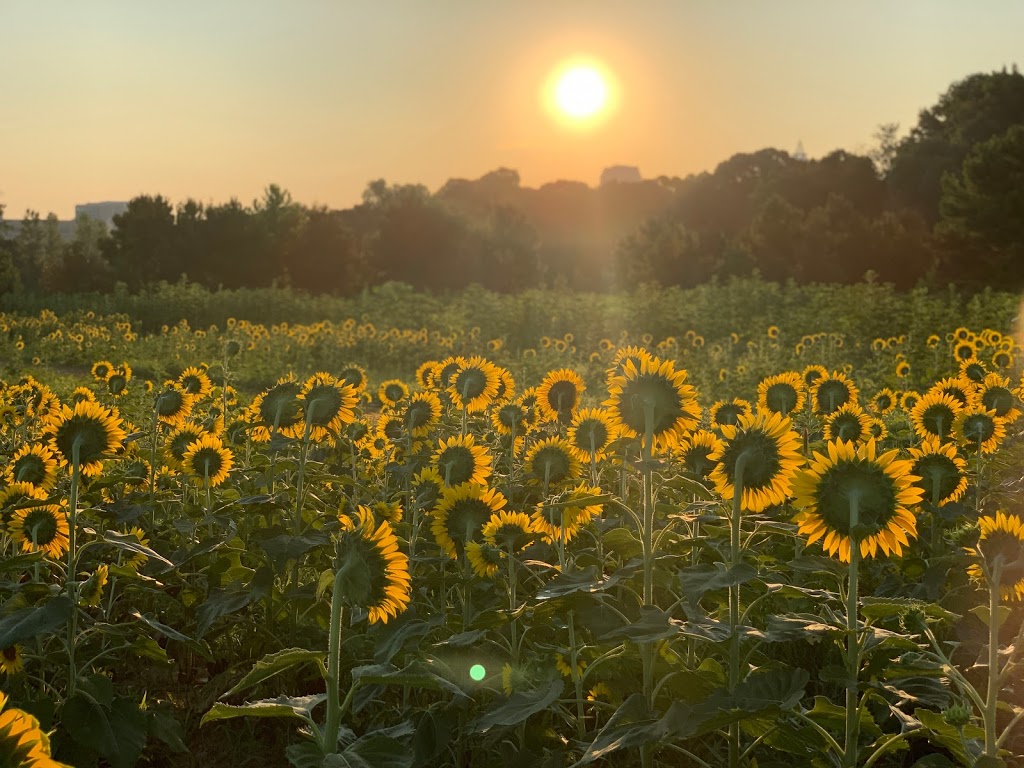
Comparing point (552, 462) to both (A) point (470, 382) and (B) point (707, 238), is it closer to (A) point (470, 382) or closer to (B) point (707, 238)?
(A) point (470, 382)

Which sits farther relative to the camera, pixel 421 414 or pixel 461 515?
pixel 421 414

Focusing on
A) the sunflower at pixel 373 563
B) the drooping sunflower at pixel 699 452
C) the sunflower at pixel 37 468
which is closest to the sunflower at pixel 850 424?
the drooping sunflower at pixel 699 452

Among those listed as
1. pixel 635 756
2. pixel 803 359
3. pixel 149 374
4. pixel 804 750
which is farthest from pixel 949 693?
pixel 149 374

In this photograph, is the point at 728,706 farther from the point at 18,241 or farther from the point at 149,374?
the point at 18,241

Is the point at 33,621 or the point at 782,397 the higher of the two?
the point at 782,397

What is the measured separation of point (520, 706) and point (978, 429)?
259cm

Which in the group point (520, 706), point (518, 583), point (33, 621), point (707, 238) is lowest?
point (518, 583)

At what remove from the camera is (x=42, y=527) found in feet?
9.18

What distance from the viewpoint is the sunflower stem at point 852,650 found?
1.85m

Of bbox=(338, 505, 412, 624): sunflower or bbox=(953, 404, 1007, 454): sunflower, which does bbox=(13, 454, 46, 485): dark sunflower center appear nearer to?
bbox=(338, 505, 412, 624): sunflower

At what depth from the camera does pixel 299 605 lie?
10.5 feet

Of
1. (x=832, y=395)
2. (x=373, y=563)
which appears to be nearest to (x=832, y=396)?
(x=832, y=395)

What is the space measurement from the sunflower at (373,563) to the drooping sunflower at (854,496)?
877 mm

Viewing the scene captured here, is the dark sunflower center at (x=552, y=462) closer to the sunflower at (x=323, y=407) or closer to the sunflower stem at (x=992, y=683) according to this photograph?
the sunflower at (x=323, y=407)
